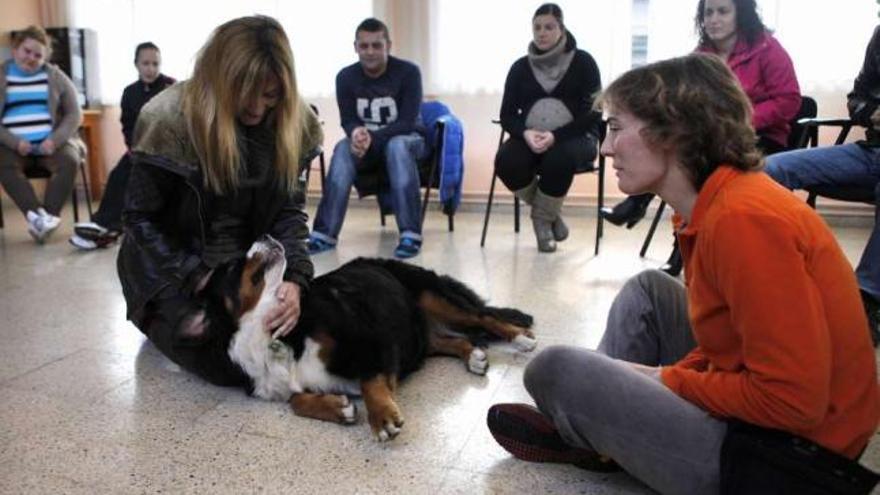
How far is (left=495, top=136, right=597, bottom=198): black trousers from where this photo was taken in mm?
3443

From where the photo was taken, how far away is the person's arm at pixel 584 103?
11.5 feet

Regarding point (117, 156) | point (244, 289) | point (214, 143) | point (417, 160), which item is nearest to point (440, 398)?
point (244, 289)

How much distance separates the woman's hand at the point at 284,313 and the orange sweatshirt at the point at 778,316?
989 millimetres

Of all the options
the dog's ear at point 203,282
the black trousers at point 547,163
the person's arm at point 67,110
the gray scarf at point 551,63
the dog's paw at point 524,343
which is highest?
the gray scarf at point 551,63

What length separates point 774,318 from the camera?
0.95 meters

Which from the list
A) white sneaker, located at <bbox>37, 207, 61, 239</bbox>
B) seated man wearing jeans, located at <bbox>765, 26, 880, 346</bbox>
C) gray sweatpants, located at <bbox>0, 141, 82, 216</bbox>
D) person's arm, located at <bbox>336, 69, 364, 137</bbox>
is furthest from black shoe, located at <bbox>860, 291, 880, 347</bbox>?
gray sweatpants, located at <bbox>0, 141, 82, 216</bbox>

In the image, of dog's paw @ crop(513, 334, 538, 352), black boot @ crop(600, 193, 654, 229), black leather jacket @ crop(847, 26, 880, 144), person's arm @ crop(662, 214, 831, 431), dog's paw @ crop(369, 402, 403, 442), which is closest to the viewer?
person's arm @ crop(662, 214, 831, 431)

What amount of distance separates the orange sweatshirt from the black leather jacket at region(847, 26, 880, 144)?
5.52ft

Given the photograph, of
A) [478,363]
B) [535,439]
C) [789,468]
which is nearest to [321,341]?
[478,363]

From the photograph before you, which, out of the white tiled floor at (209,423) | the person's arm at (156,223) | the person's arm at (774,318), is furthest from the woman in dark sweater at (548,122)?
the person's arm at (774,318)

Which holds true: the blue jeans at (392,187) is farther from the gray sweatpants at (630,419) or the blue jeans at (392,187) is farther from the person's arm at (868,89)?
the gray sweatpants at (630,419)

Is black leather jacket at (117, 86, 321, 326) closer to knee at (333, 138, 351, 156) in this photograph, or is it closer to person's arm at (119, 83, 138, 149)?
knee at (333, 138, 351, 156)

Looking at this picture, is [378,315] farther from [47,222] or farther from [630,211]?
[47,222]

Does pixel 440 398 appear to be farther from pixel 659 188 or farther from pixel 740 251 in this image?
pixel 740 251
